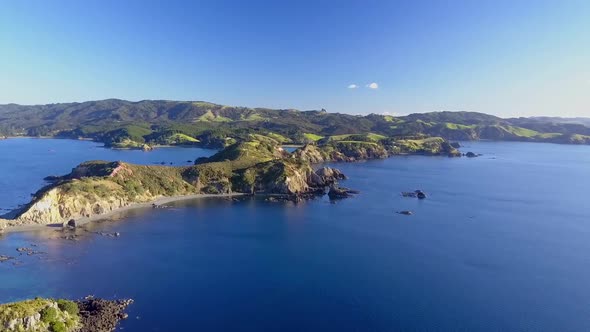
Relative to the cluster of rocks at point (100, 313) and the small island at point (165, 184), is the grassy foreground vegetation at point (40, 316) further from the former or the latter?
the small island at point (165, 184)

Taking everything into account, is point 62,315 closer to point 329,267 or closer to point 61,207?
point 329,267

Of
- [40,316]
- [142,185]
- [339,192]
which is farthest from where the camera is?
[339,192]

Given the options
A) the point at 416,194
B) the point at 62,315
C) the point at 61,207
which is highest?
the point at 61,207

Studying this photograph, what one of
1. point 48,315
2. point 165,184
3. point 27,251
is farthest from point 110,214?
point 48,315

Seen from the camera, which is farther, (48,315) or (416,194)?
(416,194)

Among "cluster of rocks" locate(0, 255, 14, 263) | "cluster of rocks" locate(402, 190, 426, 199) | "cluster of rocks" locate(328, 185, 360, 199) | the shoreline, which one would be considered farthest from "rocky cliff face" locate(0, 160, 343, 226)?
"cluster of rocks" locate(402, 190, 426, 199)

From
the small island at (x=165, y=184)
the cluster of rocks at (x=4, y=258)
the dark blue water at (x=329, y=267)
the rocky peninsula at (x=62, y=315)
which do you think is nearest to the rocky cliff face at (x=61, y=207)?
the small island at (x=165, y=184)

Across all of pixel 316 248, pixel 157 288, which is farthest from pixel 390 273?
pixel 157 288
